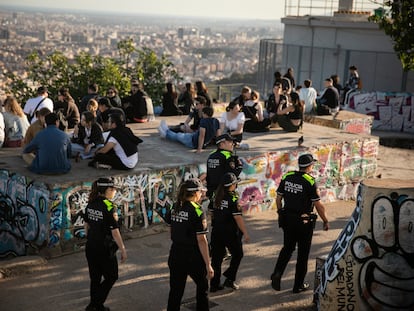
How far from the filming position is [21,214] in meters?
10.3

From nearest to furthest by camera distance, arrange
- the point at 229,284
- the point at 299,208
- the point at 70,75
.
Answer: the point at 299,208
the point at 229,284
the point at 70,75

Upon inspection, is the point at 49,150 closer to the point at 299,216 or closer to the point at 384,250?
the point at 299,216

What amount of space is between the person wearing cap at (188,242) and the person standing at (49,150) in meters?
3.62

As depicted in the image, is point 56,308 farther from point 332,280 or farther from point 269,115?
point 269,115

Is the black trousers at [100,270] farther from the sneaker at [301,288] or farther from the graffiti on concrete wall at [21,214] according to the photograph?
the sneaker at [301,288]

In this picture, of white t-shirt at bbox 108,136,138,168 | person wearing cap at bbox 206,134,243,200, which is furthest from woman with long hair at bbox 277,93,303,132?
person wearing cap at bbox 206,134,243,200

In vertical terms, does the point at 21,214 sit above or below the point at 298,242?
below

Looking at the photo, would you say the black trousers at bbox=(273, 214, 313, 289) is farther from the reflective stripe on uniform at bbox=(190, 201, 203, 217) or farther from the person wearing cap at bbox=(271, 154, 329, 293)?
the reflective stripe on uniform at bbox=(190, 201, 203, 217)

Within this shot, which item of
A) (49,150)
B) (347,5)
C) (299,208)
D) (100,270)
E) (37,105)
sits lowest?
(100,270)

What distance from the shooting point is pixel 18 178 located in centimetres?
A: 1029

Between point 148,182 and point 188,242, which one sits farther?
point 148,182

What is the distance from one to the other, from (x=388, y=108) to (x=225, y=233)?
56.0 ft

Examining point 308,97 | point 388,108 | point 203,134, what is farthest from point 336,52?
point 203,134

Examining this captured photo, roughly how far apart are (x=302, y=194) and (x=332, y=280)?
1.29 m
